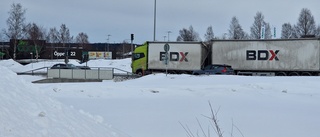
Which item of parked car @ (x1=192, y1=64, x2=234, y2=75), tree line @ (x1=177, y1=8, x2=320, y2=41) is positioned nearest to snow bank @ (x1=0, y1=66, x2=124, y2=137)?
parked car @ (x1=192, y1=64, x2=234, y2=75)

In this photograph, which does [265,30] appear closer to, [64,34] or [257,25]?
[257,25]

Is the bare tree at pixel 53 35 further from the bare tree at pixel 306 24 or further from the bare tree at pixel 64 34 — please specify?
the bare tree at pixel 306 24

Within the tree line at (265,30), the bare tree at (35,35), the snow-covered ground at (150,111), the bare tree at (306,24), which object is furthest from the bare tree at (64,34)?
the snow-covered ground at (150,111)

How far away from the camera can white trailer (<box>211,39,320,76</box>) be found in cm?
2862

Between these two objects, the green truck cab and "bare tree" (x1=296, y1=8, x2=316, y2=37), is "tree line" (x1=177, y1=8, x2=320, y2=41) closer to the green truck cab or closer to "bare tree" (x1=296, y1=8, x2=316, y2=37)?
"bare tree" (x1=296, y1=8, x2=316, y2=37)

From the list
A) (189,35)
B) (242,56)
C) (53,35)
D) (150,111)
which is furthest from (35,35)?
(150,111)

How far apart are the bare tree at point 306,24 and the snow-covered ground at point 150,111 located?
49038mm

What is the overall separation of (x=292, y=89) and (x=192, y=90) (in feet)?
13.0

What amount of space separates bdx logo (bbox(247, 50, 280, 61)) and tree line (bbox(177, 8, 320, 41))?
→ 22.4m

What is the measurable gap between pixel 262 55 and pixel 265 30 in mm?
43151

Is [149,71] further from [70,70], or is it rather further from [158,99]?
[158,99]

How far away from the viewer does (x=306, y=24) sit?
60.5 meters

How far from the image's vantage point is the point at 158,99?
36.8ft

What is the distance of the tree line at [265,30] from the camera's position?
60.7m
